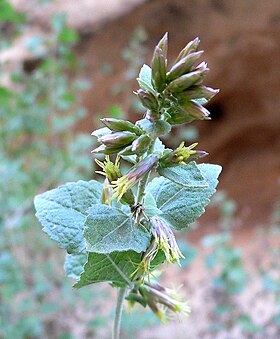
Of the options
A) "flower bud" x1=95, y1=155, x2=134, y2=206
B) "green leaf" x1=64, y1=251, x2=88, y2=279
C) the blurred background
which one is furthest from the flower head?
the blurred background

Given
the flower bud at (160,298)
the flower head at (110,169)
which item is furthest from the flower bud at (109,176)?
the flower bud at (160,298)

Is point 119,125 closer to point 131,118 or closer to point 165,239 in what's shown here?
point 165,239

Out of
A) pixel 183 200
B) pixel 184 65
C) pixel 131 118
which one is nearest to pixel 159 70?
pixel 184 65

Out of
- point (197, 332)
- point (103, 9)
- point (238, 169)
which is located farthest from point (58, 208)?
point (238, 169)

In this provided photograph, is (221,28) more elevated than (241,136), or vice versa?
(221,28)

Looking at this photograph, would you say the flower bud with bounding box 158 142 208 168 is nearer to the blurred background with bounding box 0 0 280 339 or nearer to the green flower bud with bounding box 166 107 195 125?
the green flower bud with bounding box 166 107 195 125

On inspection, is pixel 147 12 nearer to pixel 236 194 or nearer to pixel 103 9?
pixel 103 9

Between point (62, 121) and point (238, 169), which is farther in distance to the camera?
point (238, 169)

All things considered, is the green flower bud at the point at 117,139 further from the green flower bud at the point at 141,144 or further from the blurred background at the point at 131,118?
the blurred background at the point at 131,118
